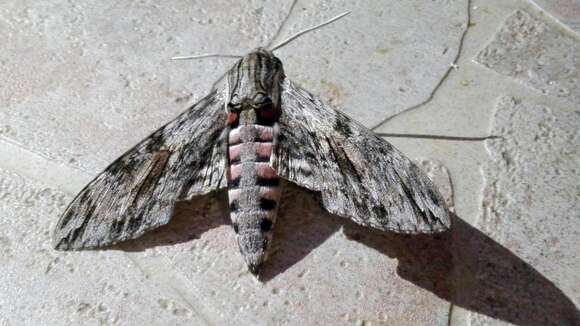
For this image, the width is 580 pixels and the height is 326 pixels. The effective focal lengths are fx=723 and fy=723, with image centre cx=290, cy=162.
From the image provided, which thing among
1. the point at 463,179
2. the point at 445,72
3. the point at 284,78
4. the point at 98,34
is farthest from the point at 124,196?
the point at 445,72

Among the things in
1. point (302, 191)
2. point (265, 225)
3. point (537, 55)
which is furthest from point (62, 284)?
point (537, 55)

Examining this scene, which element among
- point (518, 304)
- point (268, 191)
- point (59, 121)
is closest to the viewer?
point (518, 304)

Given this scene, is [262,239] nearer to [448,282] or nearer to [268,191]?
[268,191]

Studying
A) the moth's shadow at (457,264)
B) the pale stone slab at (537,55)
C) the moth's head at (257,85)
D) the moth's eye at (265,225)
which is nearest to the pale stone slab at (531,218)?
the moth's shadow at (457,264)

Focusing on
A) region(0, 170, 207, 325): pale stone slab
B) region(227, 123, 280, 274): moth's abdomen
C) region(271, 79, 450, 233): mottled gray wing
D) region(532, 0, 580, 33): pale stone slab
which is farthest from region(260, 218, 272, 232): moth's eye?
region(532, 0, 580, 33): pale stone slab

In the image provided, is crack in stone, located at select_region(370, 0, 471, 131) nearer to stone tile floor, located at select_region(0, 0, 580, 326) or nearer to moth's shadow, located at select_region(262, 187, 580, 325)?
stone tile floor, located at select_region(0, 0, 580, 326)

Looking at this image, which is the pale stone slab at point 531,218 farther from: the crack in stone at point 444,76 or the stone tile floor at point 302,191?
the crack in stone at point 444,76
